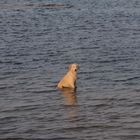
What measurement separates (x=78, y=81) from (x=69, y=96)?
2047 mm

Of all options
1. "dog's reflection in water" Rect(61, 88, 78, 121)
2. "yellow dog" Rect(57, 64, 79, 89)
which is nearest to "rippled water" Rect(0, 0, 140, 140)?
"dog's reflection in water" Rect(61, 88, 78, 121)

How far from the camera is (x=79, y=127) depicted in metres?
15.1

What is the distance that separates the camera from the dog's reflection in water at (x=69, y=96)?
58.1 feet

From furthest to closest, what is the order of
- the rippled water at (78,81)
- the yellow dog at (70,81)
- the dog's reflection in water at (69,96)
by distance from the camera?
the yellow dog at (70,81), the dog's reflection in water at (69,96), the rippled water at (78,81)

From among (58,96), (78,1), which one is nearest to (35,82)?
(58,96)

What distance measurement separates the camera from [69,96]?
18.5 metres

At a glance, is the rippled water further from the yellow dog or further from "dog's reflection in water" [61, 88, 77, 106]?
the yellow dog

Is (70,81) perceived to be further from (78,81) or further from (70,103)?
(70,103)

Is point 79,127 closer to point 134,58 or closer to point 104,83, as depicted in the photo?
point 104,83

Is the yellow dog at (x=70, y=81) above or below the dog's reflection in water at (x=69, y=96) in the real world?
above

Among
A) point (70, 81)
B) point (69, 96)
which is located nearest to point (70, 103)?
point (69, 96)

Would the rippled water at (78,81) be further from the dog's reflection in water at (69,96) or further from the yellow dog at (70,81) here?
the yellow dog at (70,81)

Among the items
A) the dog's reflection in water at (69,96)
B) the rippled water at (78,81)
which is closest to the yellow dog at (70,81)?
the dog's reflection in water at (69,96)

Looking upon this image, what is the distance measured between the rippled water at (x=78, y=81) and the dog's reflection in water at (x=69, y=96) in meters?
0.03
